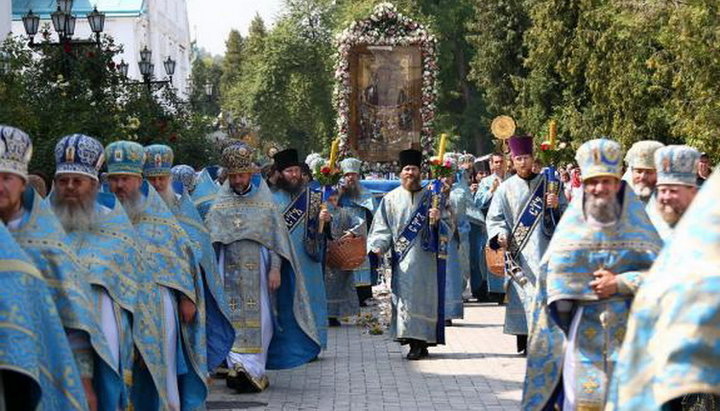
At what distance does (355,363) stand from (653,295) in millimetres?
10303

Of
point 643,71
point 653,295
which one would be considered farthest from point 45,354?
point 643,71

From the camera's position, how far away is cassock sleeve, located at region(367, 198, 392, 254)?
14.3 meters

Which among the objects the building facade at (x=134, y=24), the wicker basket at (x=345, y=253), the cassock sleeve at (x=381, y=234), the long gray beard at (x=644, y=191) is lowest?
the wicker basket at (x=345, y=253)

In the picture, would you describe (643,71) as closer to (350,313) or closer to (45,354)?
(350,313)

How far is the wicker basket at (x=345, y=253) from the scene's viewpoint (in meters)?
15.4

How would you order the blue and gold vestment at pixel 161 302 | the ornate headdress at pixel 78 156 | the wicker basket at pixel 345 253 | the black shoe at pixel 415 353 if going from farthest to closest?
the wicker basket at pixel 345 253 → the black shoe at pixel 415 353 → the blue and gold vestment at pixel 161 302 → the ornate headdress at pixel 78 156

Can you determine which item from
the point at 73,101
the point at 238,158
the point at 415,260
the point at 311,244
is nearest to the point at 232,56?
the point at 73,101

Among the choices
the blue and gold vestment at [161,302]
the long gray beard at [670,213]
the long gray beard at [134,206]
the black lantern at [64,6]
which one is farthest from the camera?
the black lantern at [64,6]

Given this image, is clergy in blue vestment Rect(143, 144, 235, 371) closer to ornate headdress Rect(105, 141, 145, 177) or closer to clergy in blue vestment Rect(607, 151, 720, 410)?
ornate headdress Rect(105, 141, 145, 177)

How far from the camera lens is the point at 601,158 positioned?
7.59 meters

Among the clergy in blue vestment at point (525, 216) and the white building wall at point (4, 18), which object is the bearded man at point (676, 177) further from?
the white building wall at point (4, 18)

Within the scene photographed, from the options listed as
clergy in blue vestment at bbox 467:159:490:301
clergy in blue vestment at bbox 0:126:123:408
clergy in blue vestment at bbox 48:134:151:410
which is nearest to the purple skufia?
clergy in blue vestment at bbox 48:134:151:410

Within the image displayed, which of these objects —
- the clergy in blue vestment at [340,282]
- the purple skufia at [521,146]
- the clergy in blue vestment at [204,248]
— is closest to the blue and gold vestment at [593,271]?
the clergy in blue vestment at [204,248]

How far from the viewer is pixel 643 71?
121 feet
